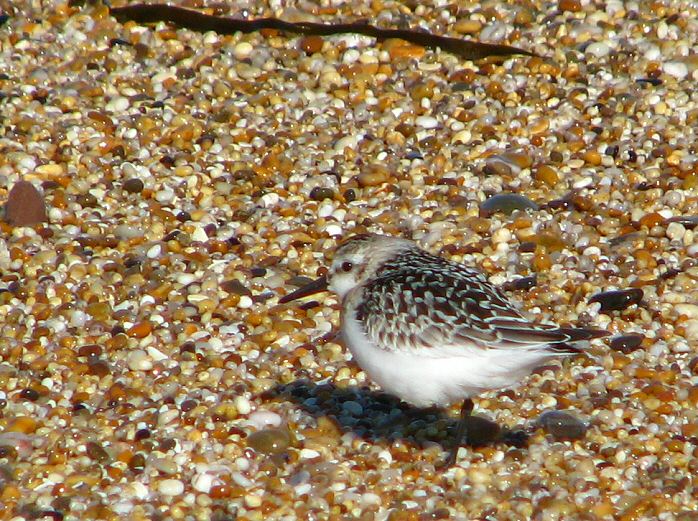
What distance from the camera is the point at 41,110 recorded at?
8.26 metres

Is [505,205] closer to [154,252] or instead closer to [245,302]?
[245,302]

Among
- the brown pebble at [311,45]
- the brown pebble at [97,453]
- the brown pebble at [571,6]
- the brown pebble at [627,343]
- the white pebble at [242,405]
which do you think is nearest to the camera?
the brown pebble at [97,453]

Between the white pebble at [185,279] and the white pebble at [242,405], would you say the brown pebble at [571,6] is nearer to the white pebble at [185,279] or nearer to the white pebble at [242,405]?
the white pebble at [185,279]

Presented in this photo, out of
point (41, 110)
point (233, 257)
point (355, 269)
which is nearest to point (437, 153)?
point (233, 257)

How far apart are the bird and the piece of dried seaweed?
3.34 metres

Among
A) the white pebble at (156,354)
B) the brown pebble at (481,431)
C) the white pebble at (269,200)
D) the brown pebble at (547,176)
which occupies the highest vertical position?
the brown pebble at (547,176)

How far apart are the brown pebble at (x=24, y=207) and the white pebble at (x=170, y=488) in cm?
252

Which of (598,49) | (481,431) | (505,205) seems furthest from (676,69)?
(481,431)

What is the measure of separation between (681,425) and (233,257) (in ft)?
9.26

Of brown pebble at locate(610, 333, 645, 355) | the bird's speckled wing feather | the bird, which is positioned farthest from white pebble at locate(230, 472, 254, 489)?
brown pebble at locate(610, 333, 645, 355)

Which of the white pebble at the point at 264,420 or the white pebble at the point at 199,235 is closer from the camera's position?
the white pebble at the point at 264,420

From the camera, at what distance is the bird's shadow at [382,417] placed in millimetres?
5734

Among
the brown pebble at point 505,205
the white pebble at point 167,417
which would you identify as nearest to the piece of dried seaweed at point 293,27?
the brown pebble at point 505,205

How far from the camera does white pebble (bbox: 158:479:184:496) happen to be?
5.37m
